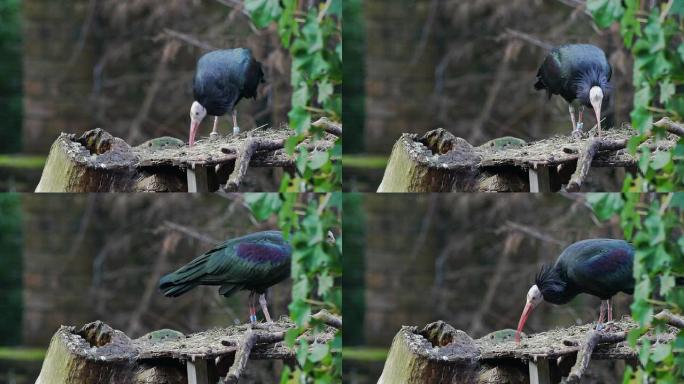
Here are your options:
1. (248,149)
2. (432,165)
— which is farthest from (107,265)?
(432,165)

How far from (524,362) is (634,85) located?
1293mm

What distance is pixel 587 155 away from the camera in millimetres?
6328

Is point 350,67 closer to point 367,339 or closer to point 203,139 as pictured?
point 203,139

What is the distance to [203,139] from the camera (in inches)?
251

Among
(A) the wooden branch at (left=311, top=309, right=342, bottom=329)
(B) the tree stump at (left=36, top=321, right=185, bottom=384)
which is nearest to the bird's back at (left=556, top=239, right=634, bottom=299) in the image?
(A) the wooden branch at (left=311, top=309, right=342, bottom=329)

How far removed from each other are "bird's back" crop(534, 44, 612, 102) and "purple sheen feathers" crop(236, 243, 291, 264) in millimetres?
1340

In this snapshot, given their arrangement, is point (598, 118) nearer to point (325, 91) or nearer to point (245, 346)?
point (325, 91)

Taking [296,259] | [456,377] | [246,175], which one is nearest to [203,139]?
[246,175]

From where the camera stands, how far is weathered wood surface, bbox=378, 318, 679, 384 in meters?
6.34

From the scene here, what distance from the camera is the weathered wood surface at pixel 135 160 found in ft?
20.8

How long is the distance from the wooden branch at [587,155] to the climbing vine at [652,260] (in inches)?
3.4

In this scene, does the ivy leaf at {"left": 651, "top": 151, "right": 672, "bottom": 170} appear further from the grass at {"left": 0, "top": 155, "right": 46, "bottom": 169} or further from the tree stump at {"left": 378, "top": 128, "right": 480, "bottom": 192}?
the grass at {"left": 0, "top": 155, "right": 46, "bottom": 169}

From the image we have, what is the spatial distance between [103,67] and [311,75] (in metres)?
0.94

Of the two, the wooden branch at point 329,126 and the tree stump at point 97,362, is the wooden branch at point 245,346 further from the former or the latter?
the wooden branch at point 329,126
